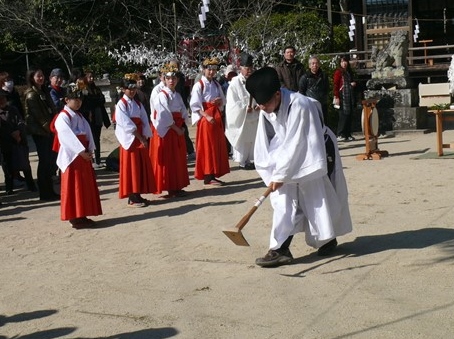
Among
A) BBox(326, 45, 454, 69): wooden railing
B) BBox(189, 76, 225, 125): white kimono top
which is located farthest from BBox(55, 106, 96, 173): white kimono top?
BBox(326, 45, 454, 69): wooden railing

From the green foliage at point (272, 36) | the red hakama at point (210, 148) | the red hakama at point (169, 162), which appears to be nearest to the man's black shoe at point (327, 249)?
the red hakama at point (169, 162)

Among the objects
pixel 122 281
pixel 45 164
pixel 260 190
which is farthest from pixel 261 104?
pixel 45 164

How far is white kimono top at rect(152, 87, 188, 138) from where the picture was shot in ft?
32.6

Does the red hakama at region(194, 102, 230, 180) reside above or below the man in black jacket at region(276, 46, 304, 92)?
below

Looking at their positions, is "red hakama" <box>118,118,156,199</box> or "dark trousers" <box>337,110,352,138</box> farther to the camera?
"dark trousers" <box>337,110,352,138</box>

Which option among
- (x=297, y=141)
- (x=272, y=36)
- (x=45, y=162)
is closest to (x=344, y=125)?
(x=272, y=36)

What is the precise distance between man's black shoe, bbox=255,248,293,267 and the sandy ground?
120 mm

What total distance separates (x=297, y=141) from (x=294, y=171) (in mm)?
227

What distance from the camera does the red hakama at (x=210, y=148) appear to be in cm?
1081

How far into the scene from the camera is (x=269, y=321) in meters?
4.90

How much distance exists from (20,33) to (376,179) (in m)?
15.5

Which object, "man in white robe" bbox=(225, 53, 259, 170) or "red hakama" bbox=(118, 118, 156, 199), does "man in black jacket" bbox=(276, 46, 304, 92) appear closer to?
"man in white robe" bbox=(225, 53, 259, 170)

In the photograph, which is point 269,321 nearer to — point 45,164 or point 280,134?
point 280,134

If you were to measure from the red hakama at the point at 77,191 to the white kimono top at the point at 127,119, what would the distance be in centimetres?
83
